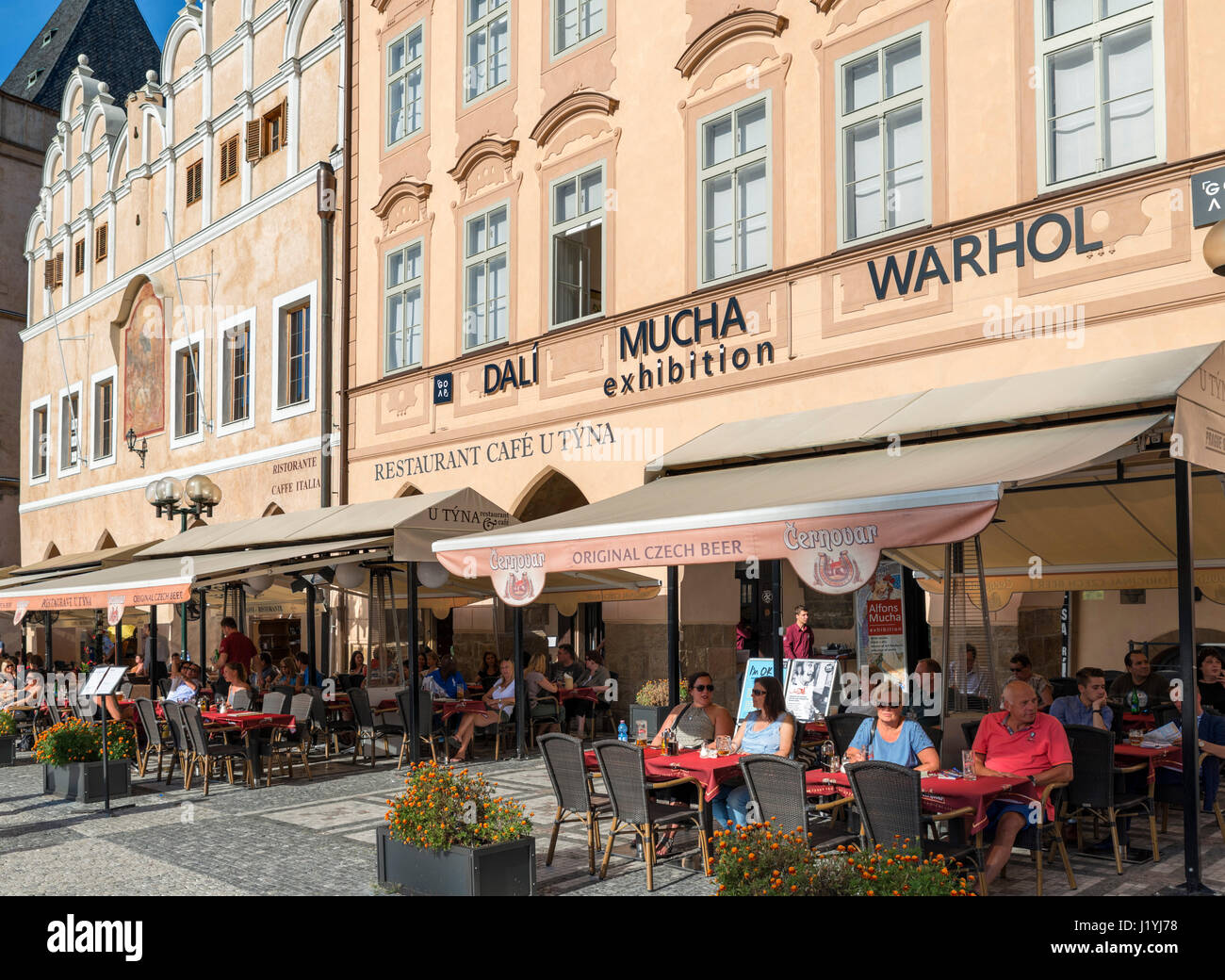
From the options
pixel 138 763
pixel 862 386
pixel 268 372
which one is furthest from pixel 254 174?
pixel 862 386

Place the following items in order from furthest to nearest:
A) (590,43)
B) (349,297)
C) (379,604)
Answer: (349,297) < (379,604) < (590,43)

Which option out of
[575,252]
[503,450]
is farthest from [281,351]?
[575,252]

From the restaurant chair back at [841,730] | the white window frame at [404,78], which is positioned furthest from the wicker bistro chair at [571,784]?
the white window frame at [404,78]

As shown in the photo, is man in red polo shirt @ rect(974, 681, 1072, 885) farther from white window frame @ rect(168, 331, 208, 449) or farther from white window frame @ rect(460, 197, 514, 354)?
white window frame @ rect(168, 331, 208, 449)

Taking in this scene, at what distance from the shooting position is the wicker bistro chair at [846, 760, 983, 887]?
5.92m

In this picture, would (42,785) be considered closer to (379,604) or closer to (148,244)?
(379,604)

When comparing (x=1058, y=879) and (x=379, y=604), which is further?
(x=379, y=604)

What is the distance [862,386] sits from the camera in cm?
1147

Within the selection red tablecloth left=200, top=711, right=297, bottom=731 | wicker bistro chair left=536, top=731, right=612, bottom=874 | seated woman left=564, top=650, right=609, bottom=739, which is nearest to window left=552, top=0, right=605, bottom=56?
seated woman left=564, top=650, right=609, bottom=739

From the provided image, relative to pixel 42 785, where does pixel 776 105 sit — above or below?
above

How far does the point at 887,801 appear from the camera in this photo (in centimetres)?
604

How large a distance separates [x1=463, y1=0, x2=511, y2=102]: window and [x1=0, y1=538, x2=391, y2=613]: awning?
7.28 m
